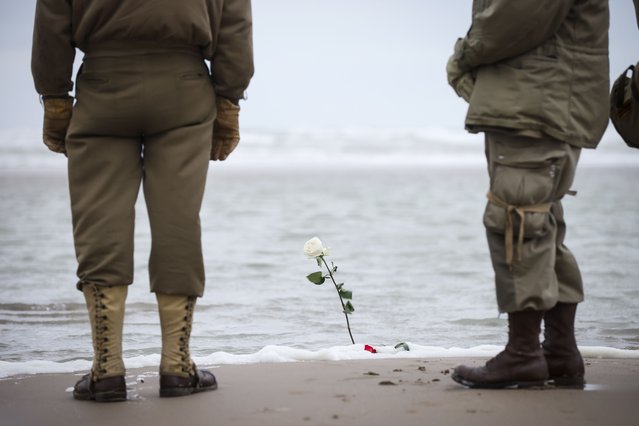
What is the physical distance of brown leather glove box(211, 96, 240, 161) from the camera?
340 centimetres

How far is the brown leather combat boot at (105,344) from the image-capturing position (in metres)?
3.14

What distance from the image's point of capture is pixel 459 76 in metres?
3.33

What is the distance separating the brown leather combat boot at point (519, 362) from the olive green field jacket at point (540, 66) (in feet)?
2.04

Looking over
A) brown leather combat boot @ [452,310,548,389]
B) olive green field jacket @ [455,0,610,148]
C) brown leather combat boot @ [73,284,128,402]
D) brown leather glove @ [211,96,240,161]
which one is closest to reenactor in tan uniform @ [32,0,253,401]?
brown leather combat boot @ [73,284,128,402]

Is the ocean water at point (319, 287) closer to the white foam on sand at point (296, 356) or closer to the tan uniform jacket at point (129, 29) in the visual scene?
the white foam on sand at point (296, 356)

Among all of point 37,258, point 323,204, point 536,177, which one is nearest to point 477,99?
point 536,177

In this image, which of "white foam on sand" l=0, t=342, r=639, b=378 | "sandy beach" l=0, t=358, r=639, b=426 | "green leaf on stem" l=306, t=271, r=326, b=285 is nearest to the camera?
"sandy beach" l=0, t=358, r=639, b=426

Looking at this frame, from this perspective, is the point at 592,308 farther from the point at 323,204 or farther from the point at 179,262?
the point at 323,204

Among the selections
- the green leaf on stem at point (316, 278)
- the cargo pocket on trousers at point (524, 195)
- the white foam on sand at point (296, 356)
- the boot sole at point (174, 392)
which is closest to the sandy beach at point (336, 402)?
the boot sole at point (174, 392)

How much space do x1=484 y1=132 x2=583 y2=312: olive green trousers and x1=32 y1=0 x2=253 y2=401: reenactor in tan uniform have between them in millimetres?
1013

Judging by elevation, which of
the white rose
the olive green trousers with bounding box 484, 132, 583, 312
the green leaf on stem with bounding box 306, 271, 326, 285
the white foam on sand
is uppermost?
the olive green trousers with bounding box 484, 132, 583, 312

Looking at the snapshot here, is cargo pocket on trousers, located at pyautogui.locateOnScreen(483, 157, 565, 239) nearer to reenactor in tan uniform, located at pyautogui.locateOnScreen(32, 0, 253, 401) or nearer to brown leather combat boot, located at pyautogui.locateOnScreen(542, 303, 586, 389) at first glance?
brown leather combat boot, located at pyautogui.locateOnScreen(542, 303, 586, 389)

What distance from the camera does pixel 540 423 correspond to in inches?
106

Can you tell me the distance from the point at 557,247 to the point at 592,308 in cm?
297
